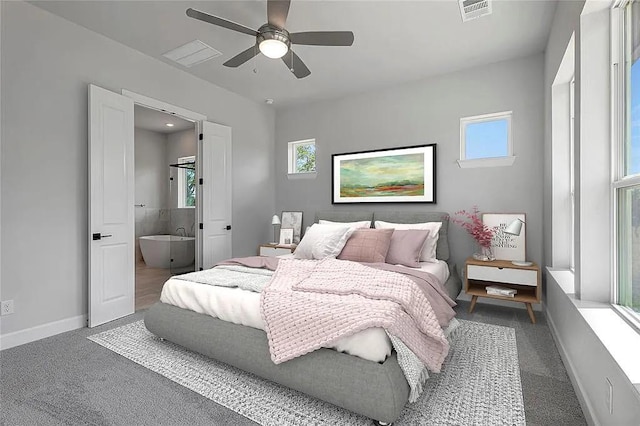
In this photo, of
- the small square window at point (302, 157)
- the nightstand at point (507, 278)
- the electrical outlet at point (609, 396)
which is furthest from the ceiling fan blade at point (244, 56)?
the electrical outlet at point (609, 396)

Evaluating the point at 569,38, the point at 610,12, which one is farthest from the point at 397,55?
the point at 610,12

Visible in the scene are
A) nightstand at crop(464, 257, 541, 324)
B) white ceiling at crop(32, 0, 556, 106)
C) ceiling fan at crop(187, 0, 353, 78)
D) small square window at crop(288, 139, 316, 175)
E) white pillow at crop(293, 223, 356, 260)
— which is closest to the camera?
ceiling fan at crop(187, 0, 353, 78)

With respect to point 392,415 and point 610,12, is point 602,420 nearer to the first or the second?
point 392,415

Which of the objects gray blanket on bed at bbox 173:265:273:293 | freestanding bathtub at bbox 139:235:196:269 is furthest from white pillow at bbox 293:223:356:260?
freestanding bathtub at bbox 139:235:196:269

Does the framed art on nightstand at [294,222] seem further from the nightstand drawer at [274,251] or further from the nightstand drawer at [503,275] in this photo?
the nightstand drawer at [503,275]

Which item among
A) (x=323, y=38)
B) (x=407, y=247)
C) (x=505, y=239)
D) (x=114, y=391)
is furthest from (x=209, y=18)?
(x=505, y=239)

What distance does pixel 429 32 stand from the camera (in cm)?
307

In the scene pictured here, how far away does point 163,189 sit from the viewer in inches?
274

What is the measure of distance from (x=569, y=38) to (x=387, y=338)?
2.43 meters

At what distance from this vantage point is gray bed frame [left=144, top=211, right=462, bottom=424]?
156cm

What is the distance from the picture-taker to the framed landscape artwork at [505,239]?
3.48 metres

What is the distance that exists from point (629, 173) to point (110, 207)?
409 centimetres

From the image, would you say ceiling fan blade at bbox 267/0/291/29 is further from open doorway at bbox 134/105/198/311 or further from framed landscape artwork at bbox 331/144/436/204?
open doorway at bbox 134/105/198/311

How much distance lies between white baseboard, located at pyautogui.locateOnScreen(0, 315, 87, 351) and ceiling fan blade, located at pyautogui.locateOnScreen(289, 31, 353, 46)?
323 cm
